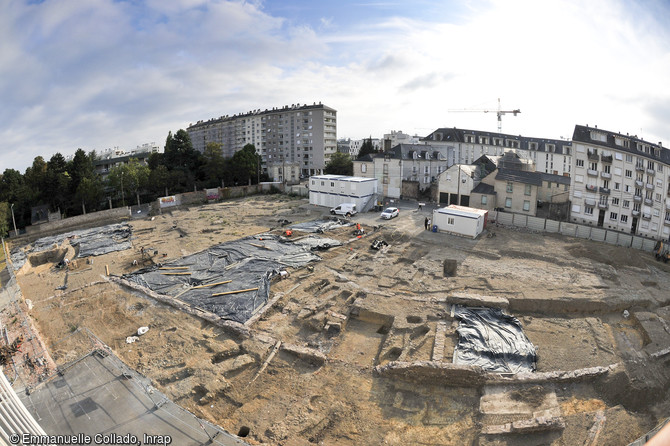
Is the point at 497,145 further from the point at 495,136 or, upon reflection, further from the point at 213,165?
the point at 213,165

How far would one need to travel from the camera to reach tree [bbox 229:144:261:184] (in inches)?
2453

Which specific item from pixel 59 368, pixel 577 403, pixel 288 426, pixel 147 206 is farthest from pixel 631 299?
pixel 147 206

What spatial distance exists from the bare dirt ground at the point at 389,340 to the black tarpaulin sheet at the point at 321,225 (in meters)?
5.41

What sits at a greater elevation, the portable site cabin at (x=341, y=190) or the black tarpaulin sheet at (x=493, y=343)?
the portable site cabin at (x=341, y=190)

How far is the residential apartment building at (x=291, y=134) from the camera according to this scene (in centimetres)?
8419

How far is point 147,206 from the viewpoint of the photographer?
167 feet

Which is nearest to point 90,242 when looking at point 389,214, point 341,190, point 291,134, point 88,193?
point 88,193

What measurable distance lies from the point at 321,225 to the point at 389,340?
2062 cm

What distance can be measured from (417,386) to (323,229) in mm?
Answer: 21871

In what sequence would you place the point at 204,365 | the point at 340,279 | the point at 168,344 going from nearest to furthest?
1. the point at 204,365
2. the point at 168,344
3. the point at 340,279

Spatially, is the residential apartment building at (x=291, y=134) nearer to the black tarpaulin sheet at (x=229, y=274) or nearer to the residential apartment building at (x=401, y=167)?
the residential apartment building at (x=401, y=167)

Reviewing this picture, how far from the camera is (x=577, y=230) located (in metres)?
33.0

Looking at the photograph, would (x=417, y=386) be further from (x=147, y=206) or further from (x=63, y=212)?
(x=63, y=212)

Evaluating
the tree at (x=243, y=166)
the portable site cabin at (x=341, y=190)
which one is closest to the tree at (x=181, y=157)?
the tree at (x=243, y=166)
